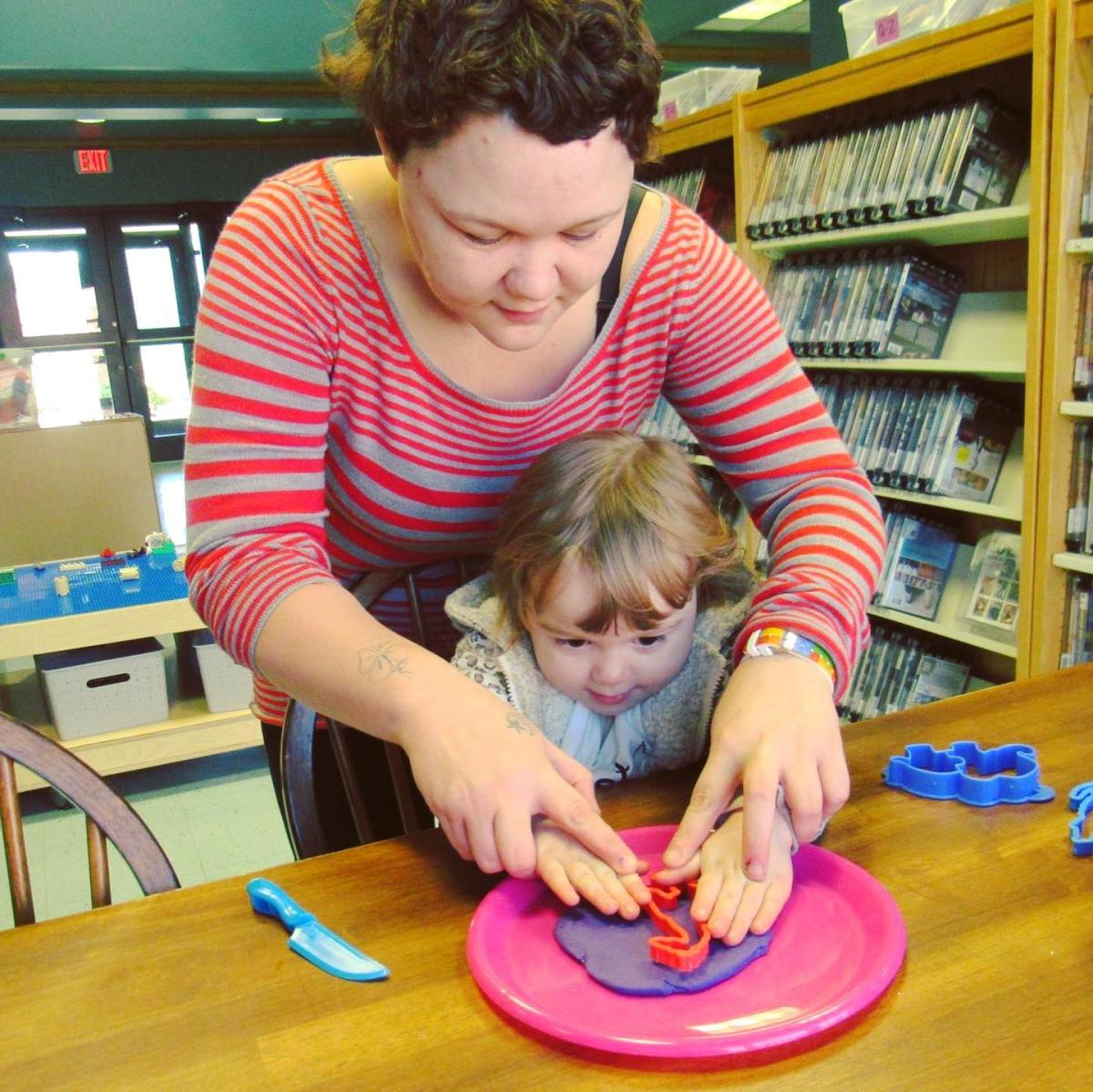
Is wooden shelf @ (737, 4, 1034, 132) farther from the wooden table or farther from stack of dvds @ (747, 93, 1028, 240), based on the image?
the wooden table

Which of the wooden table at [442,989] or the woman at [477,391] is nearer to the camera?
the wooden table at [442,989]

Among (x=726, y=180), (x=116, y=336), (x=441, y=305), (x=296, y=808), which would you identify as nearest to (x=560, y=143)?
(x=441, y=305)

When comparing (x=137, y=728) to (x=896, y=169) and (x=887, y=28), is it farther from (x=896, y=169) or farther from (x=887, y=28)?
(x=887, y=28)

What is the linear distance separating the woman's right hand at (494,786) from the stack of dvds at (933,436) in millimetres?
2165

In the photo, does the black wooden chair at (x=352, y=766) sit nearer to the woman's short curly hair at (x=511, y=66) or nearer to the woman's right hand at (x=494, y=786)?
the woman's right hand at (x=494, y=786)

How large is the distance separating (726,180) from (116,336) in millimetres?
7945

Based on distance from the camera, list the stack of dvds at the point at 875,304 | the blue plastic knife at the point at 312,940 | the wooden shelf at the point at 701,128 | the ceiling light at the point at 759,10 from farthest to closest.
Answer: the ceiling light at the point at 759,10, the wooden shelf at the point at 701,128, the stack of dvds at the point at 875,304, the blue plastic knife at the point at 312,940

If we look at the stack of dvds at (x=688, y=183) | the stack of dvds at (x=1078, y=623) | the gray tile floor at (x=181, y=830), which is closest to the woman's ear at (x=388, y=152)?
the gray tile floor at (x=181, y=830)

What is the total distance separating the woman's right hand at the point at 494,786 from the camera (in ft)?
2.39

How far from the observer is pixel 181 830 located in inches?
114

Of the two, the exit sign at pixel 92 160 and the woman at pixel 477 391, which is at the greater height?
the exit sign at pixel 92 160

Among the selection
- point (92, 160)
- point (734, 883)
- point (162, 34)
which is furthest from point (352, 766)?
point (92, 160)

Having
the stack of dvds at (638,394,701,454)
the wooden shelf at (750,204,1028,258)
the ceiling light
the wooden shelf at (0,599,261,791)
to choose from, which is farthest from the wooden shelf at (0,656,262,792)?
the ceiling light

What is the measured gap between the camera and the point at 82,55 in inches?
Answer: 215
